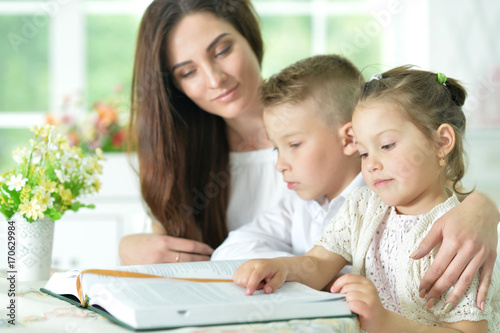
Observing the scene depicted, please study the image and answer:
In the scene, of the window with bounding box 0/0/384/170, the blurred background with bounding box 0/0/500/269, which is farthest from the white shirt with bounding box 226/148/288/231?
the window with bounding box 0/0/384/170

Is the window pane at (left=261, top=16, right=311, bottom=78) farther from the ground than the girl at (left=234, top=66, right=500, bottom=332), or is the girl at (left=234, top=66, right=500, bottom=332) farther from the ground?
the window pane at (left=261, top=16, right=311, bottom=78)

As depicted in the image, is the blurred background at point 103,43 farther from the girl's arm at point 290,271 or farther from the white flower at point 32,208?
the girl's arm at point 290,271

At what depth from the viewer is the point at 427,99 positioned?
1.19 meters

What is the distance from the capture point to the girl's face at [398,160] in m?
1.16

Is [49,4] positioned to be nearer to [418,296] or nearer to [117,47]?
[117,47]

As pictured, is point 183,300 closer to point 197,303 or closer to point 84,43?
point 197,303

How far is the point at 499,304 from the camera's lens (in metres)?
1.15

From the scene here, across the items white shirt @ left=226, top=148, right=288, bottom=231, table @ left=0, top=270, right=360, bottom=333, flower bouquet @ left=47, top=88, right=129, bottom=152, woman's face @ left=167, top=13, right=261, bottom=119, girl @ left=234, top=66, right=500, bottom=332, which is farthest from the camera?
flower bouquet @ left=47, top=88, right=129, bottom=152

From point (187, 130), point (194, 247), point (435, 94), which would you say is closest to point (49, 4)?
point (187, 130)

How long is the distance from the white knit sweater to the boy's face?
0.18 m

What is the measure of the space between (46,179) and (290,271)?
0.61 meters

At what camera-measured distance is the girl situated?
1115 mm

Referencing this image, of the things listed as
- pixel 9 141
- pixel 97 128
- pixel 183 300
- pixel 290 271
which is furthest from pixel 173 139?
pixel 9 141

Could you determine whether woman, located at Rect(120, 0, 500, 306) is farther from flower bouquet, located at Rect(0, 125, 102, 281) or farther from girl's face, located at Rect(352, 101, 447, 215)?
girl's face, located at Rect(352, 101, 447, 215)
